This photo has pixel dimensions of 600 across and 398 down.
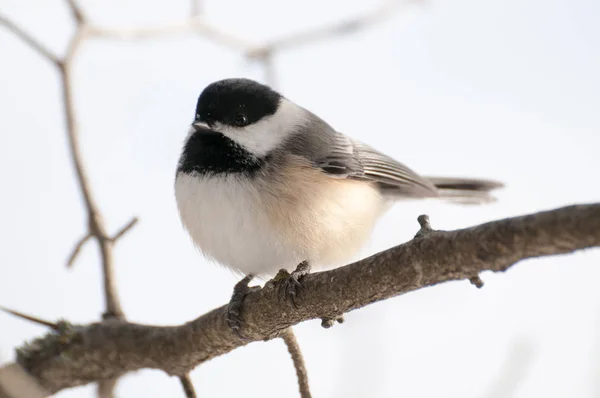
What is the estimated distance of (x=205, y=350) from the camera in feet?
8.43

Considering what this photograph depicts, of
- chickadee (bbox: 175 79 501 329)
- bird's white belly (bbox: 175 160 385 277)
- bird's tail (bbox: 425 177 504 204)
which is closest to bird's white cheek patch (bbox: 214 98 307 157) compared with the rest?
chickadee (bbox: 175 79 501 329)

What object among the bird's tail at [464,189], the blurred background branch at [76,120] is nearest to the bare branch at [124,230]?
the blurred background branch at [76,120]

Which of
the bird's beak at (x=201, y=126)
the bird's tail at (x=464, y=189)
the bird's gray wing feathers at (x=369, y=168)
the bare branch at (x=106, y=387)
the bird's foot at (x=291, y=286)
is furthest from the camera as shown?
the bird's tail at (x=464, y=189)

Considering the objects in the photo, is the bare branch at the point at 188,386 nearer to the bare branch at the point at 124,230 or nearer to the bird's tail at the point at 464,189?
the bare branch at the point at 124,230

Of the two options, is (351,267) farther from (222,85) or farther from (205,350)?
(222,85)

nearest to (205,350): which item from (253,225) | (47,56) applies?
(253,225)

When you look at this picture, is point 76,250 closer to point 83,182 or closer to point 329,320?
point 83,182

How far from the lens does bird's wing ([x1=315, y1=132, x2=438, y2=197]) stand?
3.14 meters

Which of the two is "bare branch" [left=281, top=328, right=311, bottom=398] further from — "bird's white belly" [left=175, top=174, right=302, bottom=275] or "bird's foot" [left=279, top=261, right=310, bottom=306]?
"bird's white belly" [left=175, top=174, right=302, bottom=275]

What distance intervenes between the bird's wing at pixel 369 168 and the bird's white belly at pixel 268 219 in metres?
0.15

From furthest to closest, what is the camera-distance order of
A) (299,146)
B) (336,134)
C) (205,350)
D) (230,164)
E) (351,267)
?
(336,134) < (299,146) < (230,164) < (205,350) < (351,267)

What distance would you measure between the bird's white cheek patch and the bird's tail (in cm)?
113

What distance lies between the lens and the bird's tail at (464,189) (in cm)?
389

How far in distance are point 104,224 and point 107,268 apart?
0.61 ft
